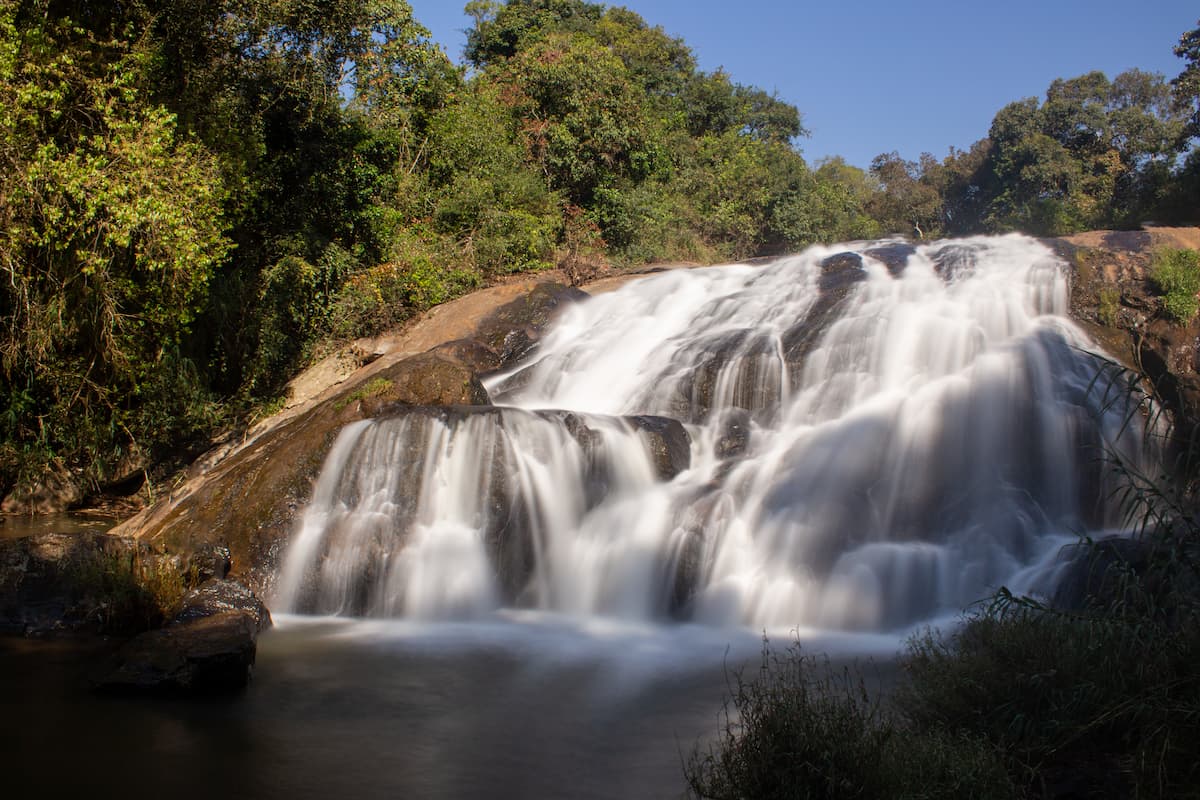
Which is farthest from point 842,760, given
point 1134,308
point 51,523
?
point 1134,308

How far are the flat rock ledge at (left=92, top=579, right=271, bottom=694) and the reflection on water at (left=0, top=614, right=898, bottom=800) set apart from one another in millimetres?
163

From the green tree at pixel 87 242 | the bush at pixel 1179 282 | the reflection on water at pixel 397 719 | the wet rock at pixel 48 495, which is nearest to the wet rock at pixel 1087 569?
the reflection on water at pixel 397 719

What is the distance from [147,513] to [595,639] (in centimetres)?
647

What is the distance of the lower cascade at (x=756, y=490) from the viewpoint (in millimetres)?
10844

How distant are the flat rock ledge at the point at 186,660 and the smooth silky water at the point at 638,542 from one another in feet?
0.87

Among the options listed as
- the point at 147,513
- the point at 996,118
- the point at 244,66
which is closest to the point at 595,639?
the point at 147,513

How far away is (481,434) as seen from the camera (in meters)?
12.0

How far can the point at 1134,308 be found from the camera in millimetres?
15555

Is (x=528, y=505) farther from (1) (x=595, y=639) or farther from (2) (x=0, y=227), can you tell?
(2) (x=0, y=227)

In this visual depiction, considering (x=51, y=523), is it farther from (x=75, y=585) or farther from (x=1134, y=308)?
(x=1134, y=308)

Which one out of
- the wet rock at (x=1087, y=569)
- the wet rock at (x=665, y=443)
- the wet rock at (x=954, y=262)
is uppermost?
the wet rock at (x=954, y=262)

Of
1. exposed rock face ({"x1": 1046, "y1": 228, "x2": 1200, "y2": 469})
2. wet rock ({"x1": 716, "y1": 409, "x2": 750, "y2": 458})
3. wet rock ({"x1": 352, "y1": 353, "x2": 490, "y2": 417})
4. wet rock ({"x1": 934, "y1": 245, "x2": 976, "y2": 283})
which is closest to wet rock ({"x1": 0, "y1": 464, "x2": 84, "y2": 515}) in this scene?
wet rock ({"x1": 352, "y1": 353, "x2": 490, "y2": 417})

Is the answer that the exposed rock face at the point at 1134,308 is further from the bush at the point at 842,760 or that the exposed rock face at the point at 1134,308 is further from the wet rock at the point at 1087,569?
the bush at the point at 842,760

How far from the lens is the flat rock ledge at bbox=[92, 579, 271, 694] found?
26.0ft
